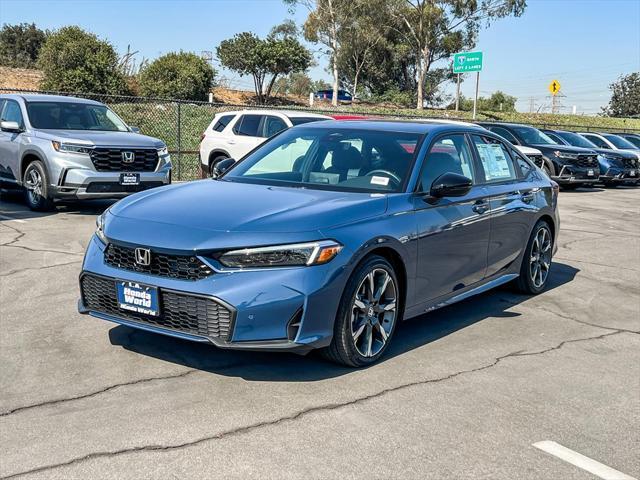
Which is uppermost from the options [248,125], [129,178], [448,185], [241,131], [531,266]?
[248,125]

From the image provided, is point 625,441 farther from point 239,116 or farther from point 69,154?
point 239,116

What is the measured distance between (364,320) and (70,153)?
7311 mm

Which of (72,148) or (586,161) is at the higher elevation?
(72,148)

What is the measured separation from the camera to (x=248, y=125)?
49.8ft

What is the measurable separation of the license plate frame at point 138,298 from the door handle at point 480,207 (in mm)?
2836

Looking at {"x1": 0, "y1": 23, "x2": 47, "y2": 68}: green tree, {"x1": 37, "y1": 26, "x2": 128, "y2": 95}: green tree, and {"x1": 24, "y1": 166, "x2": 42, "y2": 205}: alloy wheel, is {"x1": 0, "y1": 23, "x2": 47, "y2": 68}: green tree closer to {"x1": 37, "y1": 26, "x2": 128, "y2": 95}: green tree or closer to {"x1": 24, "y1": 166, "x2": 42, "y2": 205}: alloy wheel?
A: {"x1": 37, "y1": 26, "x2": 128, "y2": 95}: green tree

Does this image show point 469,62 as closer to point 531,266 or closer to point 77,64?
point 77,64

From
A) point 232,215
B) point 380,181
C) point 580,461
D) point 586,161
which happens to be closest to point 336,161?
point 380,181

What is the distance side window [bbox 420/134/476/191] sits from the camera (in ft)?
18.9

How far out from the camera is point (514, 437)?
405 cm

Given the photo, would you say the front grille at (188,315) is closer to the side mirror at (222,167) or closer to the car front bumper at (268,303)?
the car front bumper at (268,303)

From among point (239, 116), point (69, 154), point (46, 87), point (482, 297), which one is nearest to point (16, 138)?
point (69, 154)

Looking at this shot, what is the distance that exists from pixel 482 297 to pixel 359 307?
2.78 m

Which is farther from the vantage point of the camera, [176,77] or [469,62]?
[176,77]
